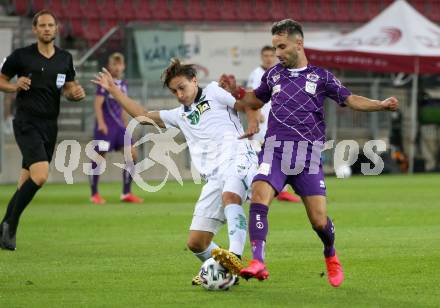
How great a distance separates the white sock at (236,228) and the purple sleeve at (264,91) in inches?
37.5

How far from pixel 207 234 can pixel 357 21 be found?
24.6 metres

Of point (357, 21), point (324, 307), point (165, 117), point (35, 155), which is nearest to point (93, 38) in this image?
point (357, 21)

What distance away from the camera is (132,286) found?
8.90 meters

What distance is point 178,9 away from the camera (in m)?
31.6

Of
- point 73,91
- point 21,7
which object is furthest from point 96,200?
point 21,7

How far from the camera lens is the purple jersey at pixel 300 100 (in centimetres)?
891

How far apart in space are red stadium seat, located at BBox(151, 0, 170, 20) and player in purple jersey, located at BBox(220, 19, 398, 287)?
22.4m

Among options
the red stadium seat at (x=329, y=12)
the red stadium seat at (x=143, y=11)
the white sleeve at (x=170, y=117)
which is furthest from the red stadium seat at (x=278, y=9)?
the white sleeve at (x=170, y=117)

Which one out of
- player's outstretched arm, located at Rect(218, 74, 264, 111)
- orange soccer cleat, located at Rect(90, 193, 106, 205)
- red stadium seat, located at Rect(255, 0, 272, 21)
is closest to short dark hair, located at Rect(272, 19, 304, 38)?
player's outstretched arm, located at Rect(218, 74, 264, 111)

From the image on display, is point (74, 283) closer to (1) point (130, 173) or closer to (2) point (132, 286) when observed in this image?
(2) point (132, 286)

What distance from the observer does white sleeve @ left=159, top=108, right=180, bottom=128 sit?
31.4 feet

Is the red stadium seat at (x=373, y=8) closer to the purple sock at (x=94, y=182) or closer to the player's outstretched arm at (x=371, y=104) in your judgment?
the purple sock at (x=94, y=182)

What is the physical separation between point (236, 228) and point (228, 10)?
23576 mm

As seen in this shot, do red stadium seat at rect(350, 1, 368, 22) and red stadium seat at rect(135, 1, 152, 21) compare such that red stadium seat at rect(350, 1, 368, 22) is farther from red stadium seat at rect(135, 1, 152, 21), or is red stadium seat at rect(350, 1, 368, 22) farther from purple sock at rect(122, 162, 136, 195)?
purple sock at rect(122, 162, 136, 195)
